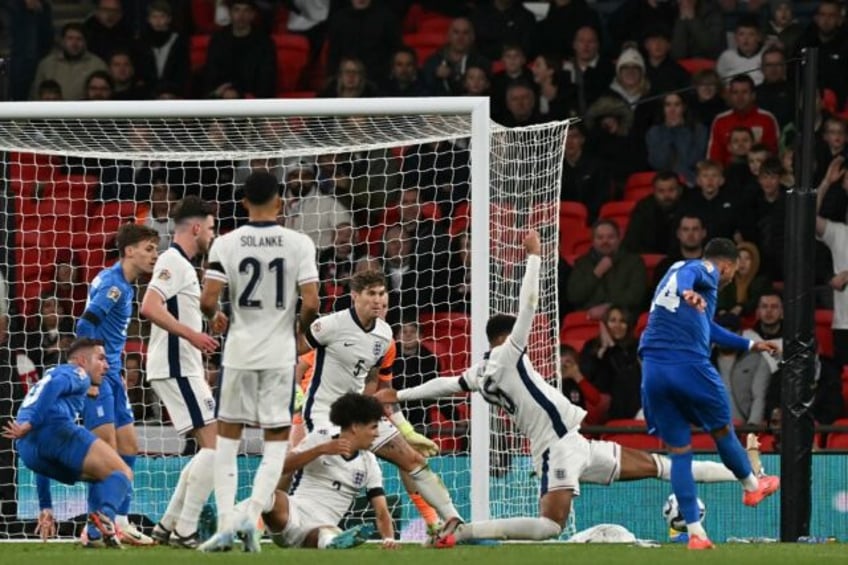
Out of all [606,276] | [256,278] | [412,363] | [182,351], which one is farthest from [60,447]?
[606,276]

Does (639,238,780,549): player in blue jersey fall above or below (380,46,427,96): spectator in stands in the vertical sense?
below

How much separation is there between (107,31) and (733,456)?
361 inches

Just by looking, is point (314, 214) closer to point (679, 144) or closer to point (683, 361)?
point (679, 144)

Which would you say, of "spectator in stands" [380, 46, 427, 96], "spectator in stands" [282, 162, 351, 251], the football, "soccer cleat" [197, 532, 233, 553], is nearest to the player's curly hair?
"soccer cleat" [197, 532, 233, 553]

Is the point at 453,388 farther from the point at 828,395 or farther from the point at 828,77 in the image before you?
the point at 828,77

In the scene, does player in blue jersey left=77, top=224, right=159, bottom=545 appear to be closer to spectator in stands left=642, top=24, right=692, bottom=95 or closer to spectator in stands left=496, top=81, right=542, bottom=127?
spectator in stands left=496, top=81, right=542, bottom=127

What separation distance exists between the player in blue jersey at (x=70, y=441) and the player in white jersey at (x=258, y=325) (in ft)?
5.29

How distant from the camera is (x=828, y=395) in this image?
14922 mm

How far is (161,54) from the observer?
19.0m

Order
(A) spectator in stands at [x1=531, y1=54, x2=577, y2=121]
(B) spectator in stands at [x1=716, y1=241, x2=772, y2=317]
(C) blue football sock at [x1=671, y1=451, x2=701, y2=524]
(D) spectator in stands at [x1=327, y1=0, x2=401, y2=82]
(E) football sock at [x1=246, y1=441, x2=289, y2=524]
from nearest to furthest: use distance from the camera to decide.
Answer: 1. (E) football sock at [x1=246, y1=441, x2=289, y2=524]
2. (C) blue football sock at [x1=671, y1=451, x2=701, y2=524]
3. (B) spectator in stands at [x1=716, y1=241, x2=772, y2=317]
4. (A) spectator in stands at [x1=531, y1=54, x2=577, y2=121]
5. (D) spectator in stands at [x1=327, y1=0, x2=401, y2=82]

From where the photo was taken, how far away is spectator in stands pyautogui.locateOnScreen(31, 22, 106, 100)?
1853 cm

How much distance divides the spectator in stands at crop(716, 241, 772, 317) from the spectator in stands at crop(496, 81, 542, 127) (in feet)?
7.93

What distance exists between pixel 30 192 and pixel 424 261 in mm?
3309

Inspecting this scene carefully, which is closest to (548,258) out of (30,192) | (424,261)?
(424,261)
